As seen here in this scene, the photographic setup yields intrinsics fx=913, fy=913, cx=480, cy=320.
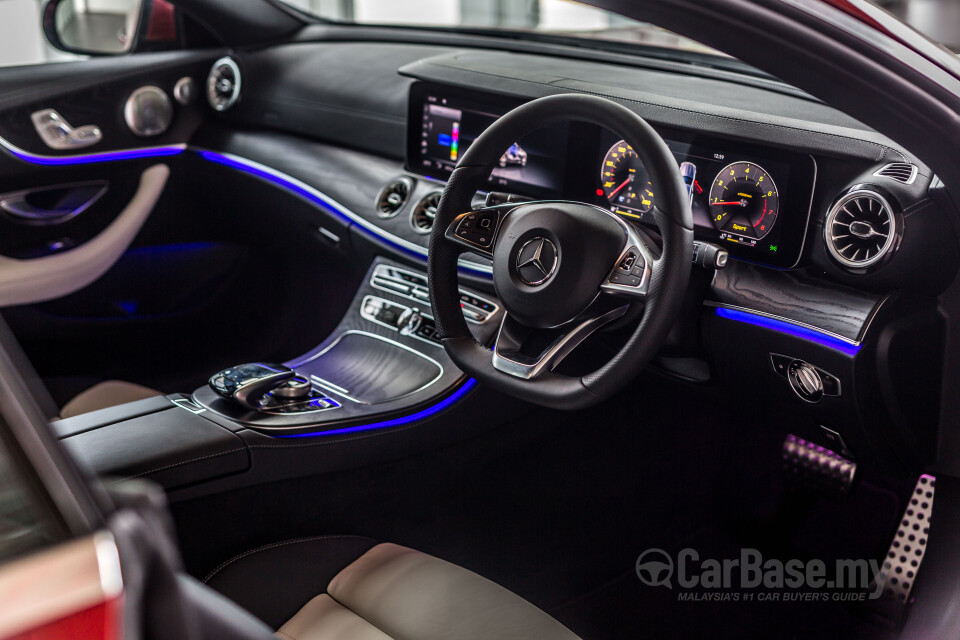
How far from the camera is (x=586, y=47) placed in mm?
2193

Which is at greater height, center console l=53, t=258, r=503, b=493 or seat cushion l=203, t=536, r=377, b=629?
center console l=53, t=258, r=503, b=493

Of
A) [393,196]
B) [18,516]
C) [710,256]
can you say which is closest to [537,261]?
[710,256]

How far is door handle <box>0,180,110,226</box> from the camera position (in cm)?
230

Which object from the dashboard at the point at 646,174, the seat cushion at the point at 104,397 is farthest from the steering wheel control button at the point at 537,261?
the seat cushion at the point at 104,397

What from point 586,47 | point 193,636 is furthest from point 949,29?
point 193,636

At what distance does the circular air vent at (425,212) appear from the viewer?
1.99 meters

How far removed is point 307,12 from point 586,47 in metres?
1.00

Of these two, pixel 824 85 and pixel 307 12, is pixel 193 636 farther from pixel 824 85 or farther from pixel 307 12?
pixel 307 12

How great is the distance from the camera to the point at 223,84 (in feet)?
8.68

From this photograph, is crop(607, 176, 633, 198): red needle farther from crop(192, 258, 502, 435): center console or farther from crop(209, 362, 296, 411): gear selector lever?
crop(209, 362, 296, 411): gear selector lever

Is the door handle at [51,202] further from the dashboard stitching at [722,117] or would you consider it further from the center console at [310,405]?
the dashboard stitching at [722,117]

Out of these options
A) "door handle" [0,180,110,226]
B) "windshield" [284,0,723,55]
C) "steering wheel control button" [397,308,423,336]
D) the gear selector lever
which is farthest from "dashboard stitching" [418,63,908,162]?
"door handle" [0,180,110,226]

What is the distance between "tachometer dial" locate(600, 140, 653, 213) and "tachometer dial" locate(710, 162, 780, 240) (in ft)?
0.38

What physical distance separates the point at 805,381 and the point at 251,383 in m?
0.94
